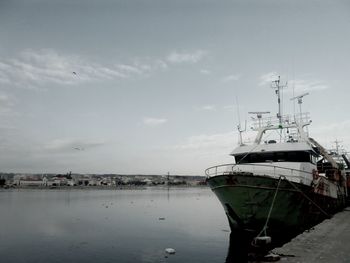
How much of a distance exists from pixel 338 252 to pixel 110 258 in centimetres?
1205

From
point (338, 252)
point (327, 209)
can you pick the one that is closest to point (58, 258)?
point (338, 252)

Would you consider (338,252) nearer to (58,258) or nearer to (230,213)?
(230,213)

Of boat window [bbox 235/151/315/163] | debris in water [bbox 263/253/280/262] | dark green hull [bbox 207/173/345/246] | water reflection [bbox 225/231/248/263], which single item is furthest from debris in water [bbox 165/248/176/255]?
debris in water [bbox 263/253/280/262]

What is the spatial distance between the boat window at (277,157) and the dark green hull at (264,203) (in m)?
2.13

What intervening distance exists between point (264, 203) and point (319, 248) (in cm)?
581

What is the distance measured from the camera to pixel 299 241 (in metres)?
15.1

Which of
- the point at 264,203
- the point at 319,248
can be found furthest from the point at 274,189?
the point at 319,248

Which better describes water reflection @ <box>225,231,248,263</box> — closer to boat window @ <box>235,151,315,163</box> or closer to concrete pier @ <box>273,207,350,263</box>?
concrete pier @ <box>273,207,350,263</box>

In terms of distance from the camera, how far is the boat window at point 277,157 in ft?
72.7

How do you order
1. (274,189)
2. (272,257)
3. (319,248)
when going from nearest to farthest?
(272,257), (319,248), (274,189)

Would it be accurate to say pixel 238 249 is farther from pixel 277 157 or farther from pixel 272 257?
pixel 272 257

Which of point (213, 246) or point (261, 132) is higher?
point (261, 132)

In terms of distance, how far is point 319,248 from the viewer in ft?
44.6

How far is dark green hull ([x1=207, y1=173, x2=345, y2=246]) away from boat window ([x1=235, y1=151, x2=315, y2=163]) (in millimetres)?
A: 2129
